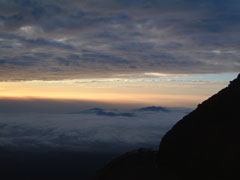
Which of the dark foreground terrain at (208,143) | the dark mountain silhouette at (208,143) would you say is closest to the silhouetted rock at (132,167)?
the dark foreground terrain at (208,143)

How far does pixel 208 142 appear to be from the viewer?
1717cm

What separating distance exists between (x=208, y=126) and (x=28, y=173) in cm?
20942

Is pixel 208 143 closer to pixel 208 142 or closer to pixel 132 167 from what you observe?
pixel 208 142

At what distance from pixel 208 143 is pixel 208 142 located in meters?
0.09

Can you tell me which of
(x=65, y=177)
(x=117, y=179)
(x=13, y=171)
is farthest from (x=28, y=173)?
(x=117, y=179)

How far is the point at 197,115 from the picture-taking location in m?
20.3

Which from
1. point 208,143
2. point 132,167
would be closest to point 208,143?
point 208,143

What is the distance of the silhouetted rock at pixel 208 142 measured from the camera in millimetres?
15531

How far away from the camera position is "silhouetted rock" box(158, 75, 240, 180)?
15.5 meters

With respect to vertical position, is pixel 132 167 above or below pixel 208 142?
below

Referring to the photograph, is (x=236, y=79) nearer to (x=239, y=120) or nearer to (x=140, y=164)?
(x=239, y=120)

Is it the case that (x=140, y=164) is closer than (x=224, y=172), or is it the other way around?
(x=224, y=172)

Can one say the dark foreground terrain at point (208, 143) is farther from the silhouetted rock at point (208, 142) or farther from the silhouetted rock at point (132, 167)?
the silhouetted rock at point (132, 167)

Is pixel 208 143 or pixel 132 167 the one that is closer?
pixel 208 143
